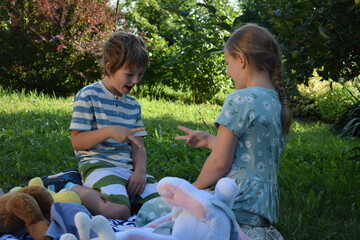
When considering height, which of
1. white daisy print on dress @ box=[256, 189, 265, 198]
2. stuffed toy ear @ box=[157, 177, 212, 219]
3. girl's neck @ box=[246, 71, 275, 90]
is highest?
girl's neck @ box=[246, 71, 275, 90]

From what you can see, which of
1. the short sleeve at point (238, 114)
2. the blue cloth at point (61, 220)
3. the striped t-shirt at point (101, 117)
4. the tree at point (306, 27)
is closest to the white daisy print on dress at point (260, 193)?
the short sleeve at point (238, 114)

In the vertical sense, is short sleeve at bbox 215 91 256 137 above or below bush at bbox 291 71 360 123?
above

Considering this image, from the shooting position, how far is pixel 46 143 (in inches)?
187

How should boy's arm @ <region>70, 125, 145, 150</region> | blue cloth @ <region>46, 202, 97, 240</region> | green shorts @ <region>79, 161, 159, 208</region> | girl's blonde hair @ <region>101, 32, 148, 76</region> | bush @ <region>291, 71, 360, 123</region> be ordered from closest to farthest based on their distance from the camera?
blue cloth @ <region>46, 202, 97, 240</region> < boy's arm @ <region>70, 125, 145, 150</region> < green shorts @ <region>79, 161, 159, 208</region> < girl's blonde hair @ <region>101, 32, 148, 76</region> < bush @ <region>291, 71, 360, 123</region>

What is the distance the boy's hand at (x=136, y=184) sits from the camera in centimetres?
311

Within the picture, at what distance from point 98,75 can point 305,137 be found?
471 cm

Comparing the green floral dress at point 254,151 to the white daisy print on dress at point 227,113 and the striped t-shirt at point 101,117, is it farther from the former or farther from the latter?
the striped t-shirt at point 101,117

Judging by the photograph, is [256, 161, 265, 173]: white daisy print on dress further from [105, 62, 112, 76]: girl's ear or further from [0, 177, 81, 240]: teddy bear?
[105, 62, 112, 76]: girl's ear

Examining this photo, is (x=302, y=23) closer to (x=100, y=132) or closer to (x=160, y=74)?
(x=100, y=132)

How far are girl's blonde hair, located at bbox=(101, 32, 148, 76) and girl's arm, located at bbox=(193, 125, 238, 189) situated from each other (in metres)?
1.07

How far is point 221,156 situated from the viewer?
7.27 feet

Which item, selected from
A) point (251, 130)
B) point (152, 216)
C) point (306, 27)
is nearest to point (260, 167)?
Result: point (251, 130)

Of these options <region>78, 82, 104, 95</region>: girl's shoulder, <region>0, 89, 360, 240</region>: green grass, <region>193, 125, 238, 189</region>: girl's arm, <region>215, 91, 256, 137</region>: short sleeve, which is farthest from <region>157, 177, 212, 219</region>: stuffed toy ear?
<region>78, 82, 104, 95</region>: girl's shoulder

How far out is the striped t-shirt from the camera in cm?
310
